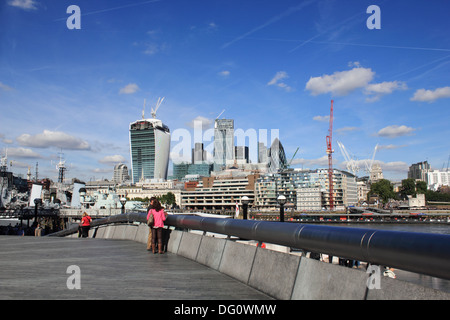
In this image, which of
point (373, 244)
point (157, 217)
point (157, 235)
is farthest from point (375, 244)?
point (157, 235)

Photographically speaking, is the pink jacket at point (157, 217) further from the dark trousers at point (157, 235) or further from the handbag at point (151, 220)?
the dark trousers at point (157, 235)

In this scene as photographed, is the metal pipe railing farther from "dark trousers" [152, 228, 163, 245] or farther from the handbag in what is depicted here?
"dark trousers" [152, 228, 163, 245]

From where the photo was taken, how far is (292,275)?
238 inches

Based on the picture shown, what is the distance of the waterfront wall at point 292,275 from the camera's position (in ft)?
13.6

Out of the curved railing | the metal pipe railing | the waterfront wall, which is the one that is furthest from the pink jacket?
the metal pipe railing

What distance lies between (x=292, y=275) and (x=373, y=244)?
70.9 inches

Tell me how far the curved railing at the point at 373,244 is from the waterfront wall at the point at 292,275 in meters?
0.20

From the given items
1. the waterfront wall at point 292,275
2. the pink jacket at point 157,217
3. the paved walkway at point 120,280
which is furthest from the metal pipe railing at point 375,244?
the pink jacket at point 157,217

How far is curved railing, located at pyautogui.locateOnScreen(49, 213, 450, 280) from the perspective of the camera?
3.72m

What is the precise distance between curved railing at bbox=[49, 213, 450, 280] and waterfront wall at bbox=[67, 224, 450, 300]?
202 mm
